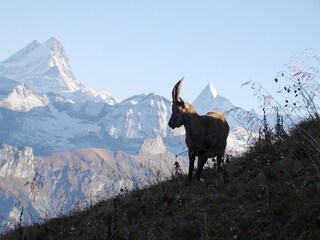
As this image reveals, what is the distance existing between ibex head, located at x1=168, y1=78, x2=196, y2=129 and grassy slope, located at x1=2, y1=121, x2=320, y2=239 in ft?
4.55

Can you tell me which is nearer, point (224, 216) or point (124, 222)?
point (224, 216)

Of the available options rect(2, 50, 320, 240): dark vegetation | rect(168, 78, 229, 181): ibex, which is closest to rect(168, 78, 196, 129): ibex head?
rect(168, 78, 229, 181): ibex

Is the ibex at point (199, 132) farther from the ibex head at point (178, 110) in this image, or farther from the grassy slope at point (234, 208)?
the grassy slope at point (234, 208)

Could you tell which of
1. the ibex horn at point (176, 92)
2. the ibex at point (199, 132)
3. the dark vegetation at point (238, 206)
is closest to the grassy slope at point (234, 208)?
the dark vegetation at point (238, 206)

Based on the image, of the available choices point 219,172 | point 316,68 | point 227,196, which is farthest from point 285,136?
point 227,196

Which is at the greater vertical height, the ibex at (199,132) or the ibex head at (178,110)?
the ibex head at (178,110)

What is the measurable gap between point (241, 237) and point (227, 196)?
1.90 metres

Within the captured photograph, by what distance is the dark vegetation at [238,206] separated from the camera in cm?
536

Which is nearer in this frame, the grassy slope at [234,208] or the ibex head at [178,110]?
the grassy slope at [234,208]

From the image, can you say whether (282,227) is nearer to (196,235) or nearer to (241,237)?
(241,237)

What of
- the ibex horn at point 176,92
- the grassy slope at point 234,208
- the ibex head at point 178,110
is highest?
the ibex horn at point 176,92

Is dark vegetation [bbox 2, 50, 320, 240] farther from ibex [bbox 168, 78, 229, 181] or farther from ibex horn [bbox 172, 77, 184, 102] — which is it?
ibex horn [bbox 172, 77, 184, 102]

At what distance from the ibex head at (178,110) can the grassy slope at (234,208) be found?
1.39 m

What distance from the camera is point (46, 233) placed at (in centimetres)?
1017
